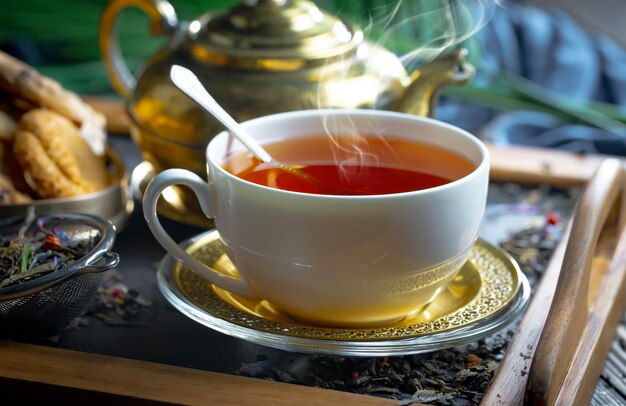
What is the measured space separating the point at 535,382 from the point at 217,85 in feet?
1.65

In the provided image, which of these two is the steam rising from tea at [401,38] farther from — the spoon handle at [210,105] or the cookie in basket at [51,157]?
the cookie in basket at [51,157]

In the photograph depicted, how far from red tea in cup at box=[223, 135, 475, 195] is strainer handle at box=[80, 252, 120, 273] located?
0.12 metres

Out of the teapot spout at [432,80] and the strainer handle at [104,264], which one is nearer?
the strainer handle at [104,264]

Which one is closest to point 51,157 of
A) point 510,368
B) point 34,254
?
point 34,254

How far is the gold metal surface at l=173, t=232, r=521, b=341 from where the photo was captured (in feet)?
2.37

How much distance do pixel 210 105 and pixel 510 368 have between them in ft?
1.10

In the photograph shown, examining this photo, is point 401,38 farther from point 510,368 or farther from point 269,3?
point 510,368

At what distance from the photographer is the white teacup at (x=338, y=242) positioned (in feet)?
2.22

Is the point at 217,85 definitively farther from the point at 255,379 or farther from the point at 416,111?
the point at 255,379

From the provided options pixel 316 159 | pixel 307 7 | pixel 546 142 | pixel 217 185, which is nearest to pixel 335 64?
pixel 307 7

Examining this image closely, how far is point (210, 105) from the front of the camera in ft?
2.54

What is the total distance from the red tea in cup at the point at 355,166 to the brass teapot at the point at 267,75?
0.50 ft

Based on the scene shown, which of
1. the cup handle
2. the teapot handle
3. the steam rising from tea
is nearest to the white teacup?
the cup handle

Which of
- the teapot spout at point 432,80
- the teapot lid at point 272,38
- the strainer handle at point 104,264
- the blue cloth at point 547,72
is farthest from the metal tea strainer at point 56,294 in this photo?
the blue cloth at point 547,72
